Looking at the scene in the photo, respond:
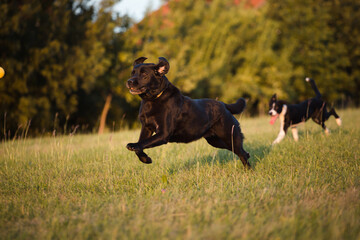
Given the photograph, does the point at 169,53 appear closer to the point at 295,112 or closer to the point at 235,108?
the point at 295,112

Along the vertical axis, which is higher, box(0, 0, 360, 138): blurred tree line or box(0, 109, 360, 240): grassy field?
box(0, 0, 360, 138): blurred tree line

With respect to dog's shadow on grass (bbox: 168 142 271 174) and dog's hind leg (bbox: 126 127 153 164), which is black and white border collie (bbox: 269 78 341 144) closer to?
dog's shadow on grass (bbox: 168 142 271 174)

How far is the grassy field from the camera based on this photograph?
262 cm

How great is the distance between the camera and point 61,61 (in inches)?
719

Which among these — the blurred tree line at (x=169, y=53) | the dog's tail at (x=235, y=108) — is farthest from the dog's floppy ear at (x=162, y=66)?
the blurred tree line at (x=169, y=53)

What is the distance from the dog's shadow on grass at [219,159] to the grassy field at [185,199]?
0.06 metres

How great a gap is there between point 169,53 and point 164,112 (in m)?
21.7

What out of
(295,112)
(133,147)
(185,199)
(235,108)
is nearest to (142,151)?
(133,147)

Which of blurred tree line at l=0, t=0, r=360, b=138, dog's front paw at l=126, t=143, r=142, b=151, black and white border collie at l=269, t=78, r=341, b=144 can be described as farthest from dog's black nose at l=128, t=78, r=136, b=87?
blurred tree line at l=0, t=0, r=360, b=138

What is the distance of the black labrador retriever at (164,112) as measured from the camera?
149 inches

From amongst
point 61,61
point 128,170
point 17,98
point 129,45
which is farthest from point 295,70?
point 128,170

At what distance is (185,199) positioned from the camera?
3.37 m

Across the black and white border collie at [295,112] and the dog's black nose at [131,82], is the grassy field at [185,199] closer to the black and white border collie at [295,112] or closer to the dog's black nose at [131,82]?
the dog's black nose at [131,82]

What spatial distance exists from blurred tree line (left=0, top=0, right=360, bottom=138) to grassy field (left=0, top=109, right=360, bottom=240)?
9.68m
